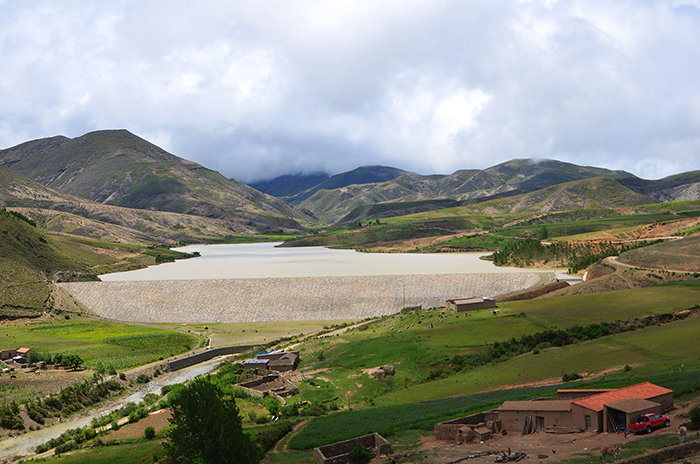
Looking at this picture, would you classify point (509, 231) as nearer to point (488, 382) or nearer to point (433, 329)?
point (433, 329)

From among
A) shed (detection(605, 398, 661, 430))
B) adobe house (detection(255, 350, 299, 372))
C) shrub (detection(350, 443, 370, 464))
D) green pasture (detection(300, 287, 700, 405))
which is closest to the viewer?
shed (detection(605, 398, 661, 430))

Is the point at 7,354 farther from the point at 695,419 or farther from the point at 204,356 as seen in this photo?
the point at 695,419

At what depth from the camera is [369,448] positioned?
2527cm

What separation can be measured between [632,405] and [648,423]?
1382mm

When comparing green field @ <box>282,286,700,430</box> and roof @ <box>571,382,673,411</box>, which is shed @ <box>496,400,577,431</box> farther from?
green field @ <box>282,286,700,430</box>

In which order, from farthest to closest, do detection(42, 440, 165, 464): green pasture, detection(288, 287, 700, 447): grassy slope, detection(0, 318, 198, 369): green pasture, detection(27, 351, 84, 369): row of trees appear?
detection(0, 318, 198, 369): green pasture → detection(27, 351, 84, 369): row of trees → detection(288, 287, 700, 447): grassy slope → detection(42, 440, 165, 464): green pasture

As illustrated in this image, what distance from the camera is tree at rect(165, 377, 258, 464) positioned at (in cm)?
2173

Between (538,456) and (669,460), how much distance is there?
4.65 meters

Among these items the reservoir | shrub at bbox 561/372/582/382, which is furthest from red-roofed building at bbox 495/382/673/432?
the reservoir

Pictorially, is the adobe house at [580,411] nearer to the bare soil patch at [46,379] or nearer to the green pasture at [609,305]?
the green pasture at [609,305]

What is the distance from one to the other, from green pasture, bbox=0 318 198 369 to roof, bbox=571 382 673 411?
46.7 metres

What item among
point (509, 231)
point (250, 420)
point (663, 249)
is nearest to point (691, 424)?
point (250, 420)

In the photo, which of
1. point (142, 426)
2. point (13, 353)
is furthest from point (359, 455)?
point (13, 353)

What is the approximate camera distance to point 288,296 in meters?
83.8
